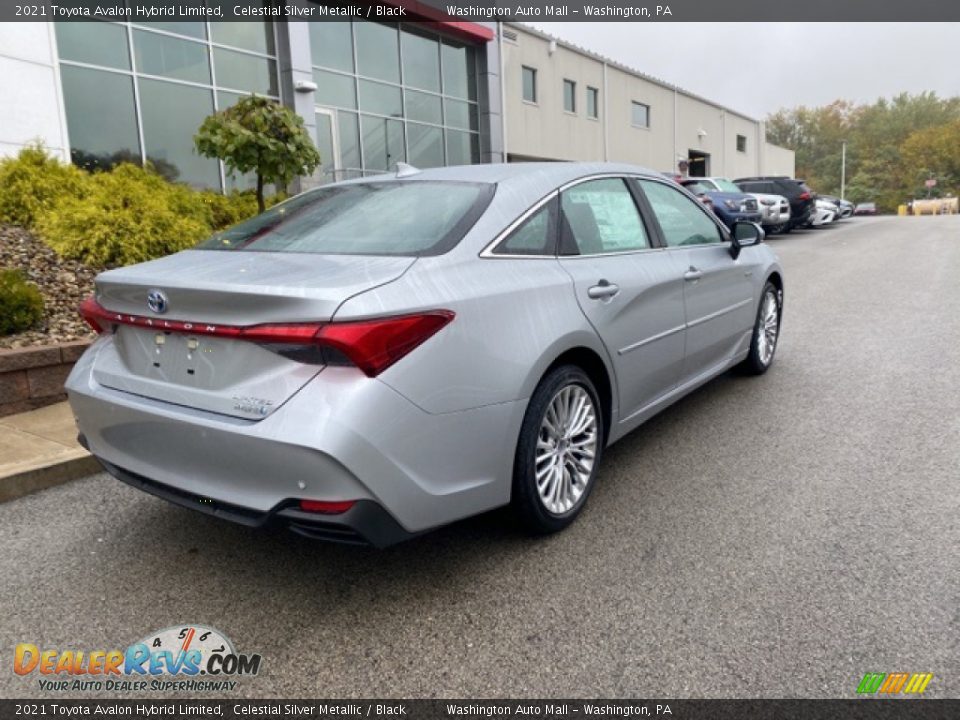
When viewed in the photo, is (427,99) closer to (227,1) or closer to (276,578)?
(227,1)

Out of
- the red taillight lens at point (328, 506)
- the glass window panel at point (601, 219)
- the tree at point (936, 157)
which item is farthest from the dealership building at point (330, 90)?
the tree at point (936, 157)

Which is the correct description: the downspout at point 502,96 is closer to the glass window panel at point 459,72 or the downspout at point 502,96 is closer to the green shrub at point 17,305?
the glass window panel at point 459,72

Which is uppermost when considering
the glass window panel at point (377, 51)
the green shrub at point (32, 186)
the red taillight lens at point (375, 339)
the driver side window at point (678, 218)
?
the glass window panel at point (377, 51)

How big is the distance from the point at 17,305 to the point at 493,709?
4932 mm

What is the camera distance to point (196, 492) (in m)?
2.61

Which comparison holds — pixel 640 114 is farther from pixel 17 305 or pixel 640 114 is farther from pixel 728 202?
pixel 17 305

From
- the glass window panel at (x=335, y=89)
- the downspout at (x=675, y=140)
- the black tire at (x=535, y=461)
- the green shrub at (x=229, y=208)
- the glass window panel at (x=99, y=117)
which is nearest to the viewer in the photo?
the black tire at (x=535, y=461)

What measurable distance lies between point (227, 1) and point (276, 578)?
14.6m

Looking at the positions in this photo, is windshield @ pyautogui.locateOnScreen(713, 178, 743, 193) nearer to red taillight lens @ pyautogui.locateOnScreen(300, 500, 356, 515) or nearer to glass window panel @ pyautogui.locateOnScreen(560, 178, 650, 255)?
glass window panel @ pyautogui.locateOnScreen(560, 178, 650, 255)

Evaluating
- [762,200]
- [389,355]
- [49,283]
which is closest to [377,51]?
[762,200]

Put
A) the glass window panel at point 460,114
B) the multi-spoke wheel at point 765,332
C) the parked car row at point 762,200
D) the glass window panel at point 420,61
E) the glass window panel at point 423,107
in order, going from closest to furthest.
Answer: the multi-spoke wheel at point 765,332 → the parked car row at point 762,200 → the glass window panel at point 420,61 → the glass window panel at point 423,107 → the glass window panel at point 460,114

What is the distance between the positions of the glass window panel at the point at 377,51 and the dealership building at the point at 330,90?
0.04 meters

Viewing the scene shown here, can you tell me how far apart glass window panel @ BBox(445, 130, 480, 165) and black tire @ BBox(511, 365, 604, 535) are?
18702 millimetres

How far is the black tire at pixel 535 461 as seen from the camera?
2932 millimetres
